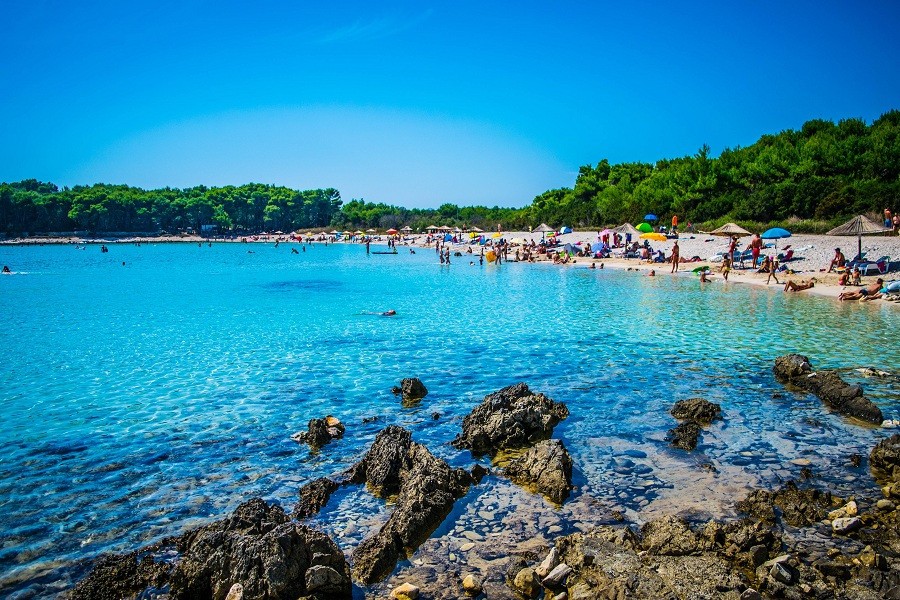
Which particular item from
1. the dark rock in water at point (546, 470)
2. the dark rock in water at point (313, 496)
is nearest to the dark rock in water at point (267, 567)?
the dark rock in water at point (313, 496)

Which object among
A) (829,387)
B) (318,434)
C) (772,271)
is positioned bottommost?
(318,434)

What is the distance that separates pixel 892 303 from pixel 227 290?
34.6 m

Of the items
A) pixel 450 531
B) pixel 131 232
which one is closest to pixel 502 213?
pixel 131 232

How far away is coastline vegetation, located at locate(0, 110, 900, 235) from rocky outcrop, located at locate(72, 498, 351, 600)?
153 ft

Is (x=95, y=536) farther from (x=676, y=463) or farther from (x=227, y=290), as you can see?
(x=227, y=290)

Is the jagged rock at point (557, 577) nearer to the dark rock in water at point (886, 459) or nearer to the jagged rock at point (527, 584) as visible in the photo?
the jagged rock at point (527, 584)

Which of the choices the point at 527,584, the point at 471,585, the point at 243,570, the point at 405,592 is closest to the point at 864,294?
the point at 527,584

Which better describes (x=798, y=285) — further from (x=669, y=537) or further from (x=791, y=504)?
(x=669, y=537)

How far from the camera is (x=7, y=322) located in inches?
914

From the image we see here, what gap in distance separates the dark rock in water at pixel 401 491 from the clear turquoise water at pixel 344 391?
1.94ft

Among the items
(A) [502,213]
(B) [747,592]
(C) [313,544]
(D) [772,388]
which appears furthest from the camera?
(A) [502,213]

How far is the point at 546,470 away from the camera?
7715 mm

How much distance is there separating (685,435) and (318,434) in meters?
6.00

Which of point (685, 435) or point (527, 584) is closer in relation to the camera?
point (527, 584)
